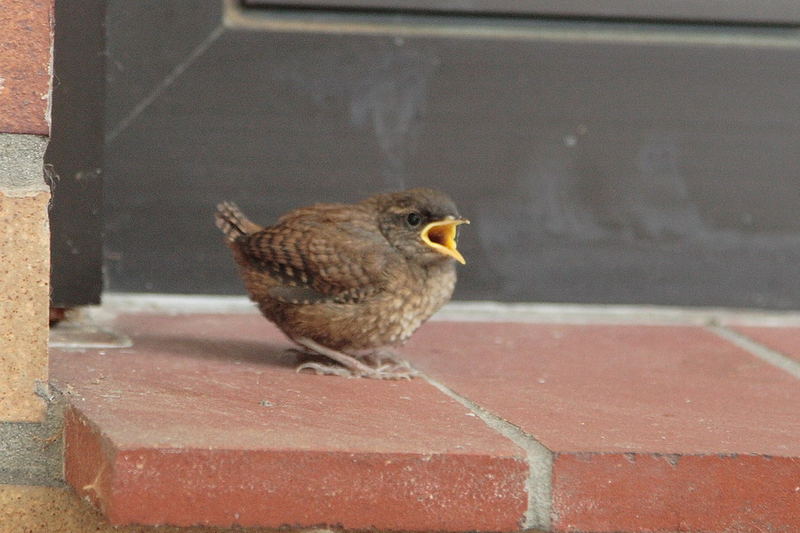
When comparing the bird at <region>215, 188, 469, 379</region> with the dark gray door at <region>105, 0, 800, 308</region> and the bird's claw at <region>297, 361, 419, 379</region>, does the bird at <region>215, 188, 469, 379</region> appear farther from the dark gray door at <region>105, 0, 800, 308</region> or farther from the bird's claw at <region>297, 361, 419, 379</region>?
the dark gray door at <region>105, 0, 800, 308</region>

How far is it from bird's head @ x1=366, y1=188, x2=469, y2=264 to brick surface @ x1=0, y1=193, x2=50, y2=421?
3.15 ft

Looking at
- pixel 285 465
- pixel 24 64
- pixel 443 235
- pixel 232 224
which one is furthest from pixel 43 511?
pixel 443 235

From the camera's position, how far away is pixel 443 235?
2908mm

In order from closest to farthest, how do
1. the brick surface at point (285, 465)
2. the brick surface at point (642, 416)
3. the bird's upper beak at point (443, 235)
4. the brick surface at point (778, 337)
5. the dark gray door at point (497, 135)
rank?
1. the brick surface at point (285, 465)
2. the brick surface at point (642, 416)
3. the bird's upper beak at point (443, 235)
4. the brick surface at point (778, 337)
5. the dark gray door at point (497, 135)

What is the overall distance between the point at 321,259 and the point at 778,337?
1479 mm

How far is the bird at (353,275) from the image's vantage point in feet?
8.75

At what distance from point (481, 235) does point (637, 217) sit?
0.50 meters

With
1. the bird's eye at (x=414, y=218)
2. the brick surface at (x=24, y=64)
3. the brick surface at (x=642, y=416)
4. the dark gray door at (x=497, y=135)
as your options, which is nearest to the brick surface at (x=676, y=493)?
the brick surface at (x=642, y=416)

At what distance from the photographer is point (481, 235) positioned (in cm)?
361

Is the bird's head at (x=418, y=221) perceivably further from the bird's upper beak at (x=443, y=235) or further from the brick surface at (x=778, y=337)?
the brick surface at (x=778, y=337)

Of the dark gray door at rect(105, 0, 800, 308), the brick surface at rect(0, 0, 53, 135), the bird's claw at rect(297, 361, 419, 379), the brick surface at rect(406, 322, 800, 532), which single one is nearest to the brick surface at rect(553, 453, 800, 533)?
the brick surface at rect(406, 322, 800, 532)

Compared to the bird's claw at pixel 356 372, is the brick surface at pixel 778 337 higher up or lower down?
lower down

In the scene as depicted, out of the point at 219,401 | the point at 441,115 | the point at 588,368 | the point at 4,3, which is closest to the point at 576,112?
the point at 441,115

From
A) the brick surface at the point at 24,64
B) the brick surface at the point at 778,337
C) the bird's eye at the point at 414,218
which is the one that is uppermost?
the brick surface at the point at 24,64
